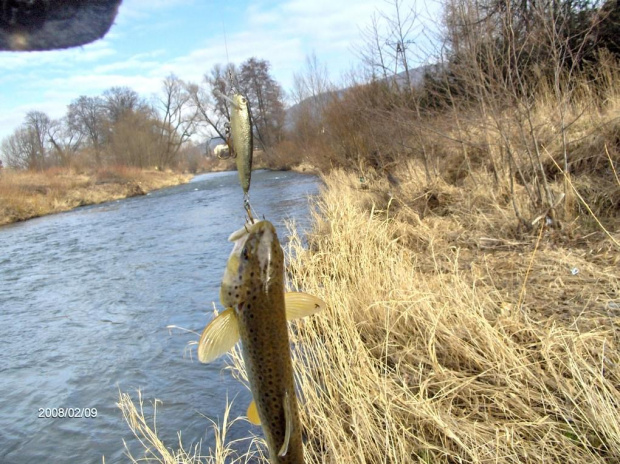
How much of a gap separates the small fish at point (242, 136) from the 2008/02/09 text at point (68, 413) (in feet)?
15.2

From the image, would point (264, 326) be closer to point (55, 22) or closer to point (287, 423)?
point (287, 423)

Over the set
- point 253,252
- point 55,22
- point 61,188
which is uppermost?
point 61,188

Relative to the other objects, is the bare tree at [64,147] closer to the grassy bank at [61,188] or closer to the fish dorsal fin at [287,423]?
the grassy bank at [61,188]

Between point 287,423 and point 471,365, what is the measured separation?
2.68 metres

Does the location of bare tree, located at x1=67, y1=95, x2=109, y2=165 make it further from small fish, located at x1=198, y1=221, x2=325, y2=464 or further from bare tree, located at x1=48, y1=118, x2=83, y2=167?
small fish, located at x1=198, y1=221, x2=325, y2=464

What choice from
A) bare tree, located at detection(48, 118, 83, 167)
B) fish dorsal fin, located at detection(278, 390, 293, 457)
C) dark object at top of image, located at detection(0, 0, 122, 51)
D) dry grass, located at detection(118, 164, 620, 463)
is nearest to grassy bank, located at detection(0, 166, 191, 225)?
bare tree, located at detection(48, 118, 83, 167)

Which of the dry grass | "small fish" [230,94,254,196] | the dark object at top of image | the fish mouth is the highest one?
the dark object at top of image

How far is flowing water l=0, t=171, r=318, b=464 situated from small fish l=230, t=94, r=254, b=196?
139 inches

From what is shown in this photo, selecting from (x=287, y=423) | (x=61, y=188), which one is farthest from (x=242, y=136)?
(x=61, y=188)

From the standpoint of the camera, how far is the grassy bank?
2156 cm

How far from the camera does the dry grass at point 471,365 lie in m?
2.78

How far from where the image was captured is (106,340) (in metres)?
6.55

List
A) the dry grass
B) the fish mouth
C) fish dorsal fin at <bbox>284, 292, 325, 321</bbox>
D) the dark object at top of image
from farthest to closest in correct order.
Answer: the dry grass < fish dorsal fin at <bbox>284, 292, 325, 321</bbox> < the fish mouth < the dark object at top of image

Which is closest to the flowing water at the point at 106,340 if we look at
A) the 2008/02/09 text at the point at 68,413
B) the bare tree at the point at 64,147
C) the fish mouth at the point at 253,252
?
the 2008/02/09 text at the point at 68,413
